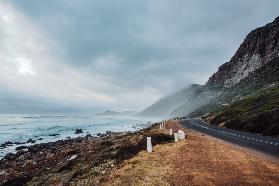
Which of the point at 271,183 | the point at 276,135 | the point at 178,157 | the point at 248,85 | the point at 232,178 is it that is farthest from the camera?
the point at 248,85

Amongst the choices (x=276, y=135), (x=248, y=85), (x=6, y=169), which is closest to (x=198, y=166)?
(x=276, y=135)

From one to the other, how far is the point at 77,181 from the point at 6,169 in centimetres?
2577

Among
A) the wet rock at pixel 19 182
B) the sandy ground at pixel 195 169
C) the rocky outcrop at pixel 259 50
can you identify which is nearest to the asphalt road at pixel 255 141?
the sandy ground at pixel 195 169

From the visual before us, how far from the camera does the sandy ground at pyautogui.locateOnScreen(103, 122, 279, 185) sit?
1752cm

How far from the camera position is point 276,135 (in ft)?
144

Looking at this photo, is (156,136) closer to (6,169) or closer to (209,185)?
(209,185)

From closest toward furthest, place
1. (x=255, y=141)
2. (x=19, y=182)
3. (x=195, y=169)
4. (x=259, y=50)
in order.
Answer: (x=195, y=169) < (x=19, y=182) < (x=255, y=141) < (x=259, y=50)

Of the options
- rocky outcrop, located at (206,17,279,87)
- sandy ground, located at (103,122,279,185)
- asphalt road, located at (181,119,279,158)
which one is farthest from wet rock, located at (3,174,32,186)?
rocky outcrop, located at (206,17,279,87)

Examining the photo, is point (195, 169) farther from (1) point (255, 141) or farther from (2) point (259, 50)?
(2) point (259, 50)

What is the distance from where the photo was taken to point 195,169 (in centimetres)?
1959

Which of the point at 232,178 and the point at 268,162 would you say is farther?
the point at 268,162

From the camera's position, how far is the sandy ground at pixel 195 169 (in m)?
17.5

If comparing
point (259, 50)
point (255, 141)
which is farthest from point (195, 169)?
point (259, 50)

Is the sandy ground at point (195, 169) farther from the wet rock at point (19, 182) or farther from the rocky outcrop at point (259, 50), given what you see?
the rocky outcrop at point (259, 50)
